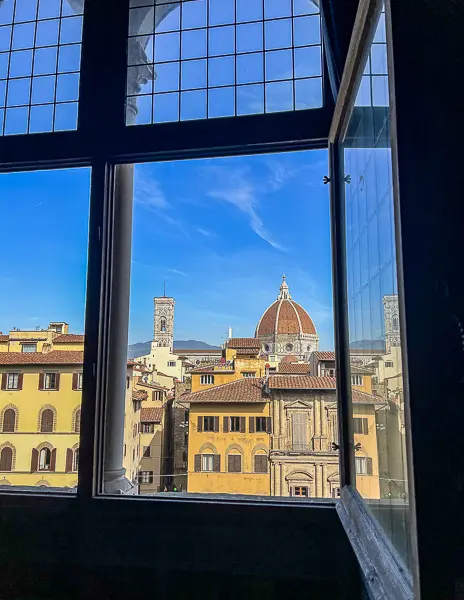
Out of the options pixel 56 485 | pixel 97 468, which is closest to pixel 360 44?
pixel 97 468

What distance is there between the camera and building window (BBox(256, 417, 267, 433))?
→ 2.24 metres

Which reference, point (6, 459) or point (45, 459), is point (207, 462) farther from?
point (6, 459)

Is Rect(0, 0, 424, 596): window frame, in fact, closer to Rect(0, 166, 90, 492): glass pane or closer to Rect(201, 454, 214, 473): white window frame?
Rect(0, 166, 90, 492): glass pane

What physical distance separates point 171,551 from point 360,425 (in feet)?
3.59

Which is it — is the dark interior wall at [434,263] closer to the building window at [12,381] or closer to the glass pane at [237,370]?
the glass pane at [237,370]

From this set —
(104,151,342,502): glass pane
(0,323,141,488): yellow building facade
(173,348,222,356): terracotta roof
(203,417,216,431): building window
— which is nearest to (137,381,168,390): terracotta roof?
(104,151,342,502): glass pane

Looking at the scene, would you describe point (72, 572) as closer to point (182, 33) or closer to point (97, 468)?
point (97, 468)

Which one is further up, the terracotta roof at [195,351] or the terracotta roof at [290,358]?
the terracotta roof at [195,351]

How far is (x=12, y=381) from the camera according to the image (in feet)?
7.97

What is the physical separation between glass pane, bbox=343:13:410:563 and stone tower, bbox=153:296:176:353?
3.84 feet

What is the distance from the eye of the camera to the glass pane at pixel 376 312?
0.91m

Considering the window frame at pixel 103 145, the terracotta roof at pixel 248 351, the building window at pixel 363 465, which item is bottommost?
the building window at pixel 363 465

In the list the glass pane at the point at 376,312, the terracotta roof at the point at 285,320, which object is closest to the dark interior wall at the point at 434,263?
the glass pane at the point at 376,312

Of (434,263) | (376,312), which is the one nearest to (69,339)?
(376,312)
